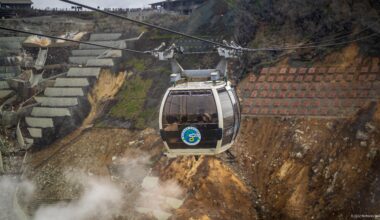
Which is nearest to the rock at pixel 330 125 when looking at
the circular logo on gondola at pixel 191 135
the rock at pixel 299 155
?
the rock at pixel 299 155

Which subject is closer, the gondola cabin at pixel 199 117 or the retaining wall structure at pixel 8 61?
the gondola cabin at pixel 199 117

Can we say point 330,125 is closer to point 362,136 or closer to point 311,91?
point 362,136

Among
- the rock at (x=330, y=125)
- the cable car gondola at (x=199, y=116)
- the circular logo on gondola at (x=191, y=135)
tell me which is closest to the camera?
the cable car gondola at (x=199, y=116)

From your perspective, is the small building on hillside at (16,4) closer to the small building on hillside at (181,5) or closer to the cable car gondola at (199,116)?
the small building on hillside at (181,5)

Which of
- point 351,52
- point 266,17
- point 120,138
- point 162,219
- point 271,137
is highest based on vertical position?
point 266,17

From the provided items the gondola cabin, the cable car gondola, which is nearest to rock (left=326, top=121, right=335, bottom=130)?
the cable car gondola

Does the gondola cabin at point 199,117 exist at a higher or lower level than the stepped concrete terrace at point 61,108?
higher

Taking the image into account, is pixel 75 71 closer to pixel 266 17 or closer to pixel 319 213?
pixel 266 17

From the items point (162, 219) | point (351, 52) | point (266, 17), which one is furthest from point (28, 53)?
point (351, 52)
